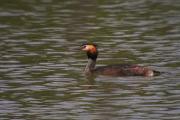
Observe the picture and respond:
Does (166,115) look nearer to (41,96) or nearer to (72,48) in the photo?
(41,96)

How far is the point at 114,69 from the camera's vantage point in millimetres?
18766

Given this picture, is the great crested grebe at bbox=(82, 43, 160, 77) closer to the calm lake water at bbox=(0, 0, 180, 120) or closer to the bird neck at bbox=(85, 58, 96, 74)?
the bird neck at bbox=(85, 58, 96, 74)

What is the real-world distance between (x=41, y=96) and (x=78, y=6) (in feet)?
46.5

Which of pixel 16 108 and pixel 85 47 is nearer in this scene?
pixel 16 108

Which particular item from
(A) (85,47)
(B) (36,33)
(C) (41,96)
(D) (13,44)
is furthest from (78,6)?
(C) (41,96)

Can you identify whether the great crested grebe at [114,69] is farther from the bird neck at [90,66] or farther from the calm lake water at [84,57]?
the calm lake water at [84,57]

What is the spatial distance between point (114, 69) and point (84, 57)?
2.57 meters

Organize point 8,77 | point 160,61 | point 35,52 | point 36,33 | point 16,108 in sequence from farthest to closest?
point 36,33 → point 35,52 → point 160,61 → point 8,77 → point 16,108

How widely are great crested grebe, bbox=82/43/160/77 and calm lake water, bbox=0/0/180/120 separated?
15cm

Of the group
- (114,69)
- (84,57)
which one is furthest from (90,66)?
(84,57)

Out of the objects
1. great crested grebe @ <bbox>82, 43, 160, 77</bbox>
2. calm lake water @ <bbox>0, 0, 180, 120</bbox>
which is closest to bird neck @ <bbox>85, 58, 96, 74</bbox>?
great crested grebe @ <bbox>82, 43, 160, 77</bbox>

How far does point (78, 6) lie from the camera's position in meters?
30.4

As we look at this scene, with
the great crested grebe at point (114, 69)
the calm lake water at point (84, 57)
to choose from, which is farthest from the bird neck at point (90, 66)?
the calm lake water at point (84, 57)

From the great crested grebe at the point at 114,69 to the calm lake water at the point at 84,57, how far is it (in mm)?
153
